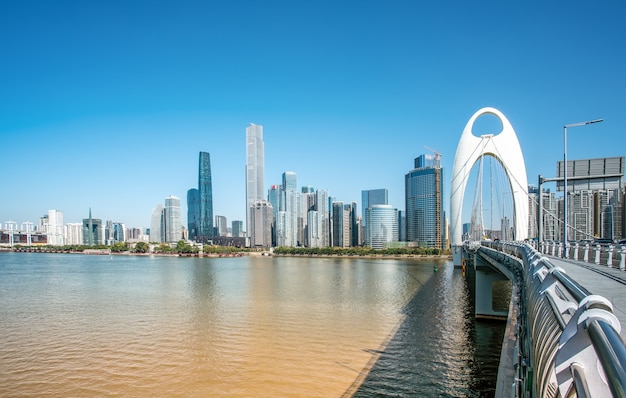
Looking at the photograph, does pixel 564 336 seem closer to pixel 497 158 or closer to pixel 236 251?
pixel 497 158

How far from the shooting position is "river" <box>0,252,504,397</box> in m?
13.8

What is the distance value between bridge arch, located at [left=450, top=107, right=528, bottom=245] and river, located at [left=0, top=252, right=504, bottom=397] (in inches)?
851

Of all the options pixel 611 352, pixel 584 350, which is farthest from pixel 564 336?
pixel 611 352

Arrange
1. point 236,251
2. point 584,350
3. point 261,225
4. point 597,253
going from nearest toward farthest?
point 584,350
point 597,253
point 236,251
point 261,225

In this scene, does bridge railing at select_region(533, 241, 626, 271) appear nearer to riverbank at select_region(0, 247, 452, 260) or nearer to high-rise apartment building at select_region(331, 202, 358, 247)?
riverbank at select_region(0, 247, 452, 260)

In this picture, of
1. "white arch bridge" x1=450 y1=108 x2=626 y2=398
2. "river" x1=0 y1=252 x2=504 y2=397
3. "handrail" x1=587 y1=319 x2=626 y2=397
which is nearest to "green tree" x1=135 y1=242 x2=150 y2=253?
"river" x1=0 y1=252 x2=504 y2=397

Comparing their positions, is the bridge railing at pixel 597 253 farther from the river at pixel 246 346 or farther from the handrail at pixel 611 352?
the handrail at pixel 611 352

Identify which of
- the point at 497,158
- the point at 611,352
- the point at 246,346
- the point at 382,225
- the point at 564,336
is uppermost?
the point at 497,158

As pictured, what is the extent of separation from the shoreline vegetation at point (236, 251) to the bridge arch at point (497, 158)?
5111 cm

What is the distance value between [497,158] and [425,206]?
90.4 metres

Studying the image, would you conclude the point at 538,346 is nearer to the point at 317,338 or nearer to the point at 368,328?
the point at 317,338

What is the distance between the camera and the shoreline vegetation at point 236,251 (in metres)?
110

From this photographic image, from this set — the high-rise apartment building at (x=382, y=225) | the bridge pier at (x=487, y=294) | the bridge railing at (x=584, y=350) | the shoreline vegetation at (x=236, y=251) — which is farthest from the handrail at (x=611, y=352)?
the high-rise apartment building at (x=382, y=225)

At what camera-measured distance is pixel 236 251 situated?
445 feet
